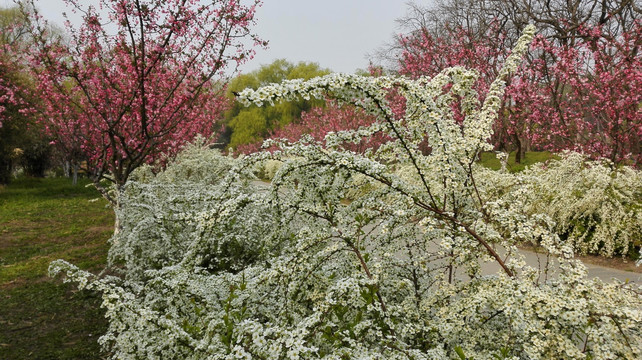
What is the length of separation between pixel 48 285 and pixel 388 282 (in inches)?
187

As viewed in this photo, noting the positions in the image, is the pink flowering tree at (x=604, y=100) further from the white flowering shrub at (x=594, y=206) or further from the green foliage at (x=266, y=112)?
the green foliage at (x=266, y=112)

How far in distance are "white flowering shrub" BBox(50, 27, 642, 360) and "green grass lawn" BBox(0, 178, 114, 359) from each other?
5.53ft

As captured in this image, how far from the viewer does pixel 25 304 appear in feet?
15.0

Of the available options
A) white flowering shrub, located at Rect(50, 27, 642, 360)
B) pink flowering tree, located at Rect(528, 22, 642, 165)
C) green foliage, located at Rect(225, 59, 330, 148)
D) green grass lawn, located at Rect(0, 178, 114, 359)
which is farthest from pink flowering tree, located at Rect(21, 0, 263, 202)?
green foliage, located at Rect(225, 59, 330, 148)

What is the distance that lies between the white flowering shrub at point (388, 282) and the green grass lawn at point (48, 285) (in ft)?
5.53

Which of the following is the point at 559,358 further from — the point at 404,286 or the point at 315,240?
the point at 315,240

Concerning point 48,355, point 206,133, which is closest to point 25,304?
point 48,355

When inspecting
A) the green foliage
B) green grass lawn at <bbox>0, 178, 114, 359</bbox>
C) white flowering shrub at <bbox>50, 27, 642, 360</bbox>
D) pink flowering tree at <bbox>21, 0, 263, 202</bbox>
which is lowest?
green grass lawn at <bbox>0, 178, 114, 359</bbox>

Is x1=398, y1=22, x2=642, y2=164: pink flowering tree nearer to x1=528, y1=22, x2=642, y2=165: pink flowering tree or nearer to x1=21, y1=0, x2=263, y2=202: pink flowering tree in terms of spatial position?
x1=528, y1=22, x2=642, y2=165: pink flowering tree

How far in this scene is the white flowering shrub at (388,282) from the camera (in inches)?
70.0

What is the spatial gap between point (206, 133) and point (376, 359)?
11.3 m

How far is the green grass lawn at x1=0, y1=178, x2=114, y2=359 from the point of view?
3609mm

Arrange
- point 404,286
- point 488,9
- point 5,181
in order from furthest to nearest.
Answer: point 5,181 < point 488,9 < point 404,286

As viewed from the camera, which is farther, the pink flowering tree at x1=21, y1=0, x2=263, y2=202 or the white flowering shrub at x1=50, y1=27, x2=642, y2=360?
the pink flowering tree at x1=21, y1=0, x2=263, y2=202
